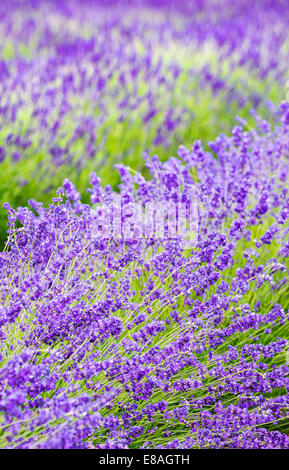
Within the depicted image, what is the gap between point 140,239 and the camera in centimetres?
244

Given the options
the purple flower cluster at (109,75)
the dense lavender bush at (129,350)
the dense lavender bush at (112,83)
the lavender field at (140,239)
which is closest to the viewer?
the dense lavender bush at (129,350)

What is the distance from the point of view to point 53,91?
12.7 feet

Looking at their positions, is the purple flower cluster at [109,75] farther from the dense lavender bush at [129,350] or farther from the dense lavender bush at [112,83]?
the dense lavender bush at [129,350]

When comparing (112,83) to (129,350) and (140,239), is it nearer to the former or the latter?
(140,239)

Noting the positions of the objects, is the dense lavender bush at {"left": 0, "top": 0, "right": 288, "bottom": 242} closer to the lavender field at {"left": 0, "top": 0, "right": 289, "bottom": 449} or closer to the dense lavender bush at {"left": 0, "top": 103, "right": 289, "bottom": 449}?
the lavender field at {"left": 0, "top": 0, "right": 289, "bottom": 449}

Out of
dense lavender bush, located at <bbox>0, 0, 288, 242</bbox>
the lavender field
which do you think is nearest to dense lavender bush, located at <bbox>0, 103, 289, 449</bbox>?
the lavender field

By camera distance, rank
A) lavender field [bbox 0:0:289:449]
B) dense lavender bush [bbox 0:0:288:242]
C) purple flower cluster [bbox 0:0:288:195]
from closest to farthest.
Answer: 1. lavender field [bbox 0:0:289:449]
2. dense lavender bush [bbox 0:0:288:242]
3. purple flower cluster [bbox 0:0:288:195]

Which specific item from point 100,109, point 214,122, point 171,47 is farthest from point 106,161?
point 171,47

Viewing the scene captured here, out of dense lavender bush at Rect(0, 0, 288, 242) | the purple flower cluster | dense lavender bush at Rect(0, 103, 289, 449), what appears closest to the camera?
dense lavender bush at Rect(0, 103, 289, 449)

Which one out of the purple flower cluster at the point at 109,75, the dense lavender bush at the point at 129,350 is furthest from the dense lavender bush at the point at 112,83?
the dense lavender bush at the point at 129,350

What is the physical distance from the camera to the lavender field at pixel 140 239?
5.80ft

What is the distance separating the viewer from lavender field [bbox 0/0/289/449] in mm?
1768

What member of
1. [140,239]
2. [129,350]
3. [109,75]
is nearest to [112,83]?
[109,75]

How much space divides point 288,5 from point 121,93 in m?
5.59
